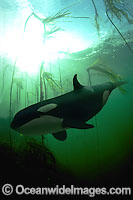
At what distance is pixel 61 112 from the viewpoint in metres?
1.38

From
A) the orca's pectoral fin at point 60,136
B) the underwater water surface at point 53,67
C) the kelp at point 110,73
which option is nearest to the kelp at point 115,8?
the underwater water surface at point 53,67

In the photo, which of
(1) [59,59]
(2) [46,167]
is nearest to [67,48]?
(1) [59,59]

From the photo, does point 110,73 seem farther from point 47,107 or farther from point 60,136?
point 47,107

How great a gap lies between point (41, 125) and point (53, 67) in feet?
9.36

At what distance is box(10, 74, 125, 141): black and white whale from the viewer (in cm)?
133

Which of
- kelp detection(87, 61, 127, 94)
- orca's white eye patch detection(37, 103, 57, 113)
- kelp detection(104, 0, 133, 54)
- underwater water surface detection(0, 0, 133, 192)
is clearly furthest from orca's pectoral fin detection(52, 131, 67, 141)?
kelp detection(104, 0, 133, 54)

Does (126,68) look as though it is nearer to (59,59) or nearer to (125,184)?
(59,59)

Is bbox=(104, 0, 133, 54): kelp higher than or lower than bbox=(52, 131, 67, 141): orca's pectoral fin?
higher

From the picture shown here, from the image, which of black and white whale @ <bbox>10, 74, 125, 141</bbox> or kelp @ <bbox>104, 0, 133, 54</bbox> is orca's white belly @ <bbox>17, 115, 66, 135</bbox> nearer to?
black and white whale @ <bbox>10, 74, 125, 141</bbox>

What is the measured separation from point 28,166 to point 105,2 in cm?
364

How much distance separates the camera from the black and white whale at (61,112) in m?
1.33

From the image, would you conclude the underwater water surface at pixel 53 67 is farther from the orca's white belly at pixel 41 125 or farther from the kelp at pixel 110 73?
the orca's white belly at pixel 41 125

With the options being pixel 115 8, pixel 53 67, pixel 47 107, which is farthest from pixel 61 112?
pixel 115 8

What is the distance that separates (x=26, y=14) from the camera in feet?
11.9
